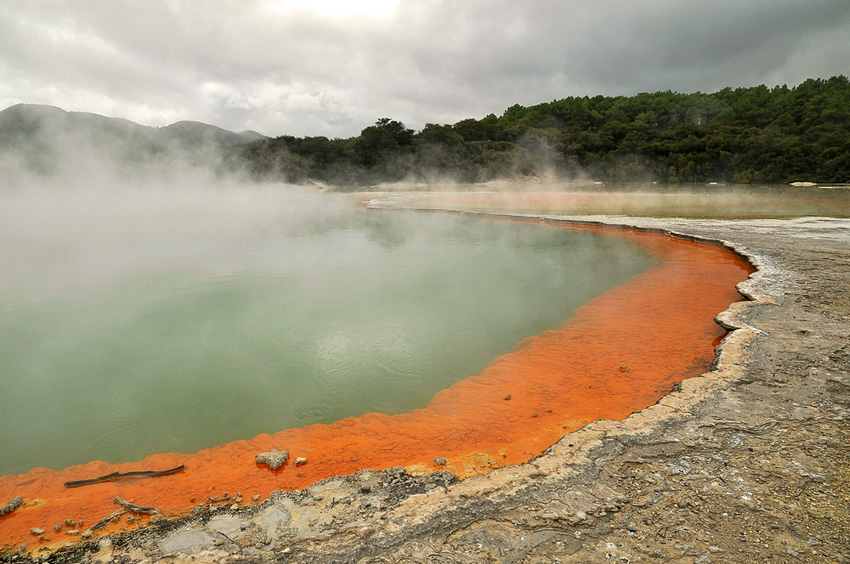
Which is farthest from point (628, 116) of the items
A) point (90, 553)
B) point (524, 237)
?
point (90, 553)

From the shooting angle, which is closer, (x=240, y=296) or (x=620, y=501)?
(x=620, y=501)

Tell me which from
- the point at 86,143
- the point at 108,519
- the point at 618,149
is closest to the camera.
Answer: the point at 108,519

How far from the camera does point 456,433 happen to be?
339 centimetres

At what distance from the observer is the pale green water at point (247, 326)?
377 cm

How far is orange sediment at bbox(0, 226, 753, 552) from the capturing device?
2754 millimetres

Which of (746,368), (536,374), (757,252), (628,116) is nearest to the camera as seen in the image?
(746,368)

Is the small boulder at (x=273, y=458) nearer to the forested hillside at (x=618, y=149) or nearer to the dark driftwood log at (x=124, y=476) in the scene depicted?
the dark driftwood log at (x=124, y=476)

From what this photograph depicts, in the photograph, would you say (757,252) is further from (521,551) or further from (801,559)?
(521,551)

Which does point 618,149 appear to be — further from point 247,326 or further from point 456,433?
point 456,433

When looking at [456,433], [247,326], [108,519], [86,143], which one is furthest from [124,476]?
[86,143]

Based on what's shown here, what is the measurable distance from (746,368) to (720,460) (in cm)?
153

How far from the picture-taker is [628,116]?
57.1 m

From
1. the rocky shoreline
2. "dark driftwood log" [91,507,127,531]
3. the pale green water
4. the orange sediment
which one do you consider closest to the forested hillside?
the pale green water

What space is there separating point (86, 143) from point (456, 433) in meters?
41.8
